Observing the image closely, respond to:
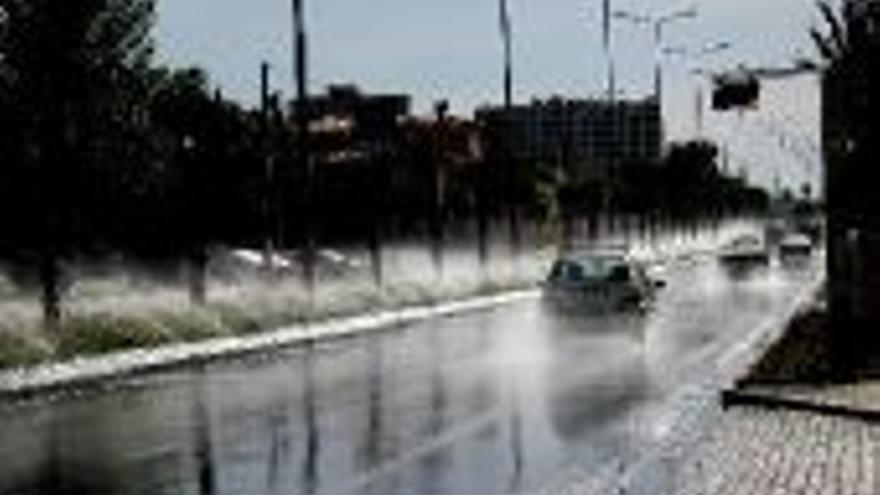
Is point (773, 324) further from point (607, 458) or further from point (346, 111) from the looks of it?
point (346, 111)


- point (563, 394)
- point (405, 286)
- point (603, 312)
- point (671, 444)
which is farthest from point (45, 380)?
Answer: point (405, 286)

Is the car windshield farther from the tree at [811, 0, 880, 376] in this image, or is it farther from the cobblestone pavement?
the cobblestone pavement

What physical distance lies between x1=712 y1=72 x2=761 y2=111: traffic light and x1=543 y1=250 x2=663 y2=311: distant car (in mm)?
12683

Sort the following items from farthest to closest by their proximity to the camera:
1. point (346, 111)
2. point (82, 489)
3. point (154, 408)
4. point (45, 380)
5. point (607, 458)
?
point (346, 111) → point (45, 380) → point (154, 408) → point (607, 458) → point (82, 489)

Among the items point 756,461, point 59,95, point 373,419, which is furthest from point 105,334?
point 756,461

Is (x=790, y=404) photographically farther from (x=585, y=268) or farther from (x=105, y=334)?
(x=585, y=268)

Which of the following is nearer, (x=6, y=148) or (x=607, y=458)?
(x=607, y=458)

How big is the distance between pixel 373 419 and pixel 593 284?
22.1 m

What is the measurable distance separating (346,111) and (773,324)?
489ft

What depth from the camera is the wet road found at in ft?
57.7

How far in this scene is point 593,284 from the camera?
45.2 metres

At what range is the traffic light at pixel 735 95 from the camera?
58562 mm

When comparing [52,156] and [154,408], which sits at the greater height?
[52,156]

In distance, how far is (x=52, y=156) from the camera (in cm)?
3753
